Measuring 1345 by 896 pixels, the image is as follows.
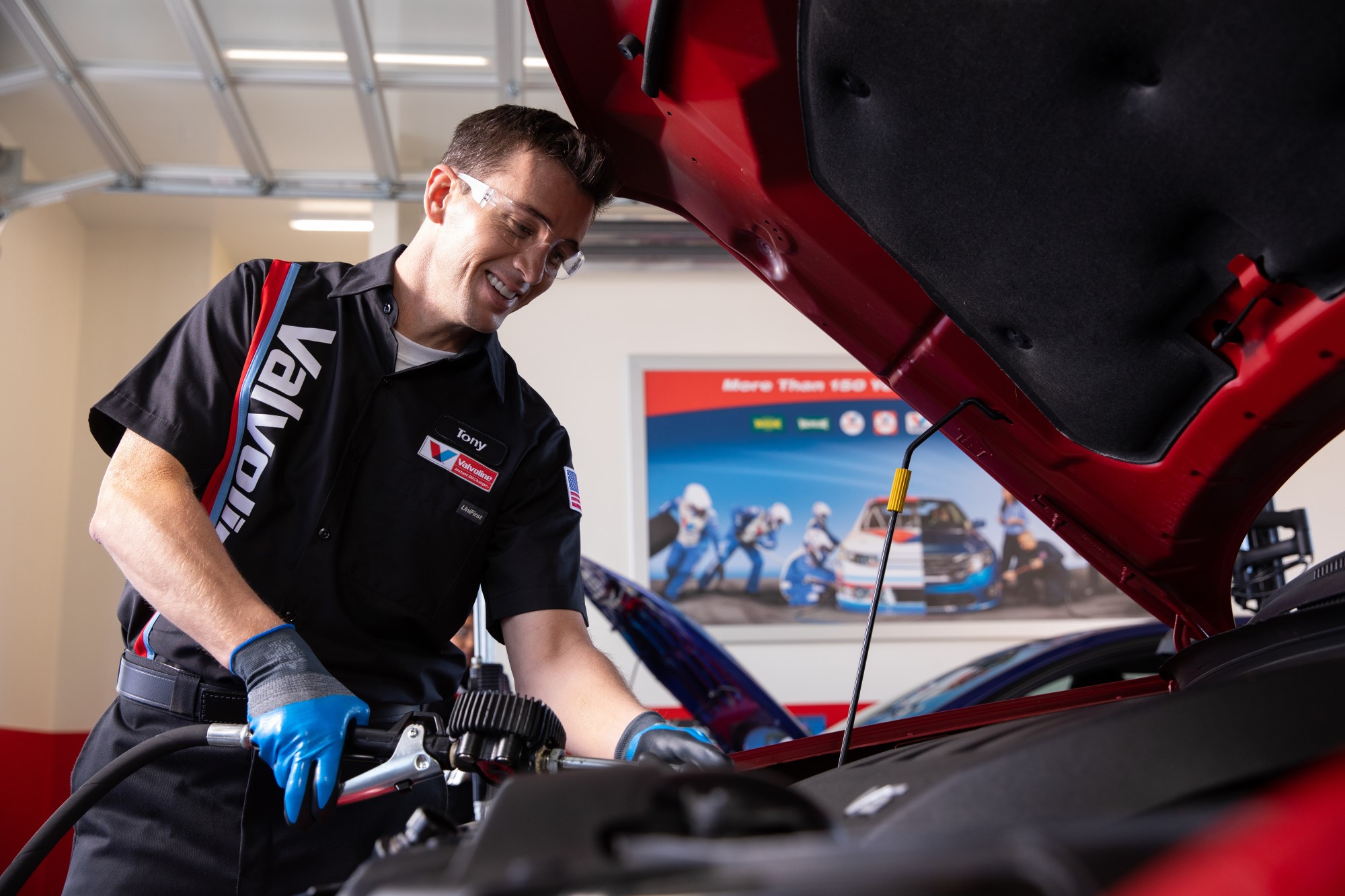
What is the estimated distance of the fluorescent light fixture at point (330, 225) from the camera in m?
5.55

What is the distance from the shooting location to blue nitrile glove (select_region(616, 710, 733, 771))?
113 cm

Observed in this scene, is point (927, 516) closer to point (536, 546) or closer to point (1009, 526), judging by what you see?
point (1009, 526)

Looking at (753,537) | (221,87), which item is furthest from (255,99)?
(753,537)

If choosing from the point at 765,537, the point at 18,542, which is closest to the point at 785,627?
the point at 765,537

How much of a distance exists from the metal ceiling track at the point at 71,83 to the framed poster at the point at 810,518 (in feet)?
8.87

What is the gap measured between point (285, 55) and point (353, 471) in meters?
3.20

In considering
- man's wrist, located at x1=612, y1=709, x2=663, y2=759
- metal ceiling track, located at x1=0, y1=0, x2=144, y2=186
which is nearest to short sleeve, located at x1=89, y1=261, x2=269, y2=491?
man's wrist, located at x1=612, y1=709, x2=663, y2=759

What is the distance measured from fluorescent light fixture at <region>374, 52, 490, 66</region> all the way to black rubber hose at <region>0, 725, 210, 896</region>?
Result: 3602 millimetres

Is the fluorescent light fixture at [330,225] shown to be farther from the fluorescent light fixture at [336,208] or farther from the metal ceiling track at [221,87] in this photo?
the metal ceiling track at [221,87]

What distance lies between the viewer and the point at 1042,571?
5137 mm

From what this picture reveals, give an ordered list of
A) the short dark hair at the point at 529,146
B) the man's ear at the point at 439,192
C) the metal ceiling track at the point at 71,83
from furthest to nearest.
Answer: the metal ceiling track at the point at 71,83 < the man's ear at the point at 439,192 < the short dark hair at the point at 529,146

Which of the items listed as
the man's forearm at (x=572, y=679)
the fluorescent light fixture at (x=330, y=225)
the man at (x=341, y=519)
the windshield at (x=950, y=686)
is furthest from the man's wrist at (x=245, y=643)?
the fluorescent light fixture at (x=330, y=225)

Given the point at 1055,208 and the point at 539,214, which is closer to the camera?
the point at 1055,208

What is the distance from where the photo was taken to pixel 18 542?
484 centimetres
